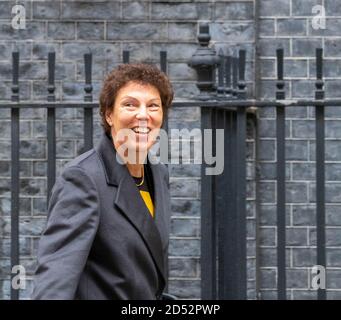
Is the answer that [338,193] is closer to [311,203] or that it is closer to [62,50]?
[311,203]

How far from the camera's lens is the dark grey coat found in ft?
12.0

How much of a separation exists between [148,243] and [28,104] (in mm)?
1437

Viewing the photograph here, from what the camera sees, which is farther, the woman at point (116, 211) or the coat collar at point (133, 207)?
the coat collar at point (133, 207)

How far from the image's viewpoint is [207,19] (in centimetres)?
714

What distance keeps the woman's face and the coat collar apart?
63 millimetres

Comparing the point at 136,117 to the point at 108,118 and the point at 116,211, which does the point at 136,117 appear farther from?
the point at 116,211

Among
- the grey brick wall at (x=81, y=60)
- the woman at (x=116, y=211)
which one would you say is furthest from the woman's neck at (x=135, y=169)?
the grey brick wall at (x=81, y=60)

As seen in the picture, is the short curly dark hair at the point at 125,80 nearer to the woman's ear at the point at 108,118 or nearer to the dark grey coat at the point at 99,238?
the woman's ear at the point at 108,118

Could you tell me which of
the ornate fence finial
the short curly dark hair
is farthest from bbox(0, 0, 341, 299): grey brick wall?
the short curly dark hair

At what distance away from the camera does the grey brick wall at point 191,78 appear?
23.1 feet

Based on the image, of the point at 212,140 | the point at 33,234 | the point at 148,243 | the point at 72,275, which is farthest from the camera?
the point at 33,234

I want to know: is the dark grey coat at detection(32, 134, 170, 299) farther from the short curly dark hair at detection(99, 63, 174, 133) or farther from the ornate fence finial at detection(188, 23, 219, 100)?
the ornate fence finial at detection(188, 23, 219, 100)

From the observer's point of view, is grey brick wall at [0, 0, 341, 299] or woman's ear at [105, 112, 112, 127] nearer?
woman's ear at [105, 112, 112, 127]
